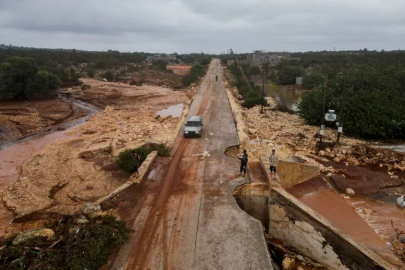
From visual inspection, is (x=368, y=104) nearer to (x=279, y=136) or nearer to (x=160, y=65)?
(x=279, y=136)

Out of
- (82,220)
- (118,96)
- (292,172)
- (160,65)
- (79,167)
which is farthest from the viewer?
(160,65)

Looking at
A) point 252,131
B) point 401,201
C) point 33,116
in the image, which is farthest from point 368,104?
point 33,116

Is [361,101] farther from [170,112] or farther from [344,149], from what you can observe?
[170,112]

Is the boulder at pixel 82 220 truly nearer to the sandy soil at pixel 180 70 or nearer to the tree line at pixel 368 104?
the tree line at pixel 368 104

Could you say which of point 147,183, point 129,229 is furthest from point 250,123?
point 129,229

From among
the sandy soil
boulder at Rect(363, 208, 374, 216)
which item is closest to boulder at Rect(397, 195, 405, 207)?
boulder at Rect(363, 208, 374, 216)
